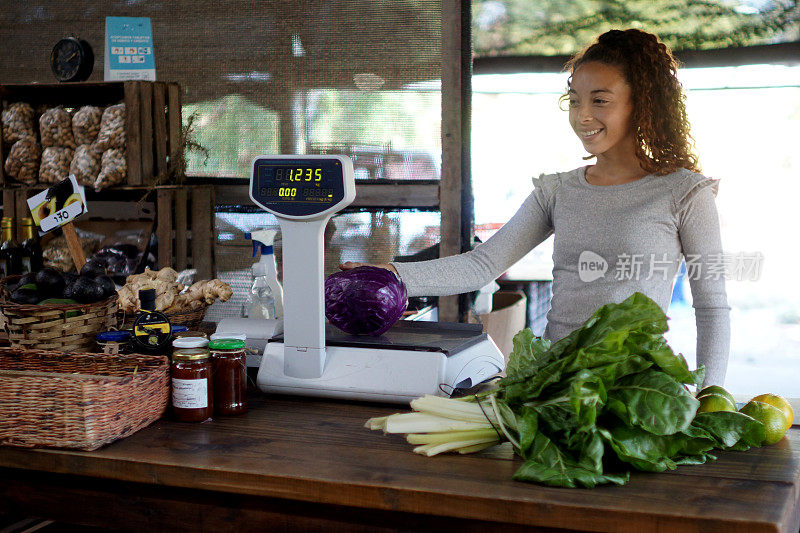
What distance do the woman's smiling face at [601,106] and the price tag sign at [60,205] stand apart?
1.51 meters

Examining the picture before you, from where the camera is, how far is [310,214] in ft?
5.01

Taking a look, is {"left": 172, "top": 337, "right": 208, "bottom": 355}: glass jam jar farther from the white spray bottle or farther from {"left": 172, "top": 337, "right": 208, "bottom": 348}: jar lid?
the white spray bottle

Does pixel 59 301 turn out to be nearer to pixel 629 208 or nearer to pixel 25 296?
pixel 25 296

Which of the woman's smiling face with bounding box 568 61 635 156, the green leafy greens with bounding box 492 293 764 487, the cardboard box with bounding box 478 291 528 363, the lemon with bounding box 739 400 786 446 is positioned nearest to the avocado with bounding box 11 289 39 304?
the green leafy greens with bounding box 492 293 764 487

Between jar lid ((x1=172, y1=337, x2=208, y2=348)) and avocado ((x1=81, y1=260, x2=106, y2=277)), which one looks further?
avocado ((x1=81, y1=260, x2=106, y2=277))

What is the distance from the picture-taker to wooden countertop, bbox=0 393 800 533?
1.07 m

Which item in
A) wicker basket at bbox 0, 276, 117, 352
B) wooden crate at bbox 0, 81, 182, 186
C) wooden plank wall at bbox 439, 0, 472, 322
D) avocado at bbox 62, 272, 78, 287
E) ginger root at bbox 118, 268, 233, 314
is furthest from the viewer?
wooden crate at bbox 0, 81, 182, 186

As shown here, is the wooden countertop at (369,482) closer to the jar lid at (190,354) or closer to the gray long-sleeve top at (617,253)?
the jar lid at (190,354)

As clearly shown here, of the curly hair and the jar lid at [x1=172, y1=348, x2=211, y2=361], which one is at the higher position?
the curly hair

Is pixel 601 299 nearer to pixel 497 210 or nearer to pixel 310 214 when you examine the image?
pixel 310 214

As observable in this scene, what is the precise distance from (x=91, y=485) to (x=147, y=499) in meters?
0.12

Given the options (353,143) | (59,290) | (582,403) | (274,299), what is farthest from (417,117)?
(582,403)

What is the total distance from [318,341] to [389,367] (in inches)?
6.2

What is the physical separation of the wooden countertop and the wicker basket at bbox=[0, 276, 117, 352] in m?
0.42
